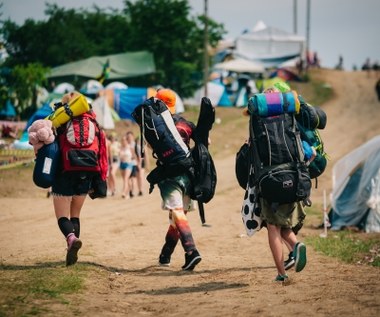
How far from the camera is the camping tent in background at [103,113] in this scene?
1335 inches

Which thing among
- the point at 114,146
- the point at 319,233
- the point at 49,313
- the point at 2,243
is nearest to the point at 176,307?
the point at 49,313

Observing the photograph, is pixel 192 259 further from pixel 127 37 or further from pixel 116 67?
pixel 127 37

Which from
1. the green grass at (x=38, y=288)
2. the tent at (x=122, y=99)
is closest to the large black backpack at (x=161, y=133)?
the green grass at (x=38, y=288)

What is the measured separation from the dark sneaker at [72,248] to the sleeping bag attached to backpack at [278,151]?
223cm

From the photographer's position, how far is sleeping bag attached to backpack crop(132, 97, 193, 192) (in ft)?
A: 28.2

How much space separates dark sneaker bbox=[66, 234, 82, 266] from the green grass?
11 cm

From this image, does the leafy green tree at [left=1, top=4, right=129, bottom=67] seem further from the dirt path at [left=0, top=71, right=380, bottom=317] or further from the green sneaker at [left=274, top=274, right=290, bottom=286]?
the green sneaker at [left=274, top=274, right=290, bottom=286]

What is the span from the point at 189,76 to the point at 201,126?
118 feet

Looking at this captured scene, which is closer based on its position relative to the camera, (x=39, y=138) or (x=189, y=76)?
(x=39, y=138)

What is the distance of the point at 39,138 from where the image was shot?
8547 millimetres

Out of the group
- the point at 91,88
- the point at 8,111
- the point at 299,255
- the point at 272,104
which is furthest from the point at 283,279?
the point at 91,88

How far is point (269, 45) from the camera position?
Answer: 54.4 metres

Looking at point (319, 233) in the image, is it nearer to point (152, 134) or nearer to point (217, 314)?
point (152, 134)

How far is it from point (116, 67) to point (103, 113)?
35.3 ft
